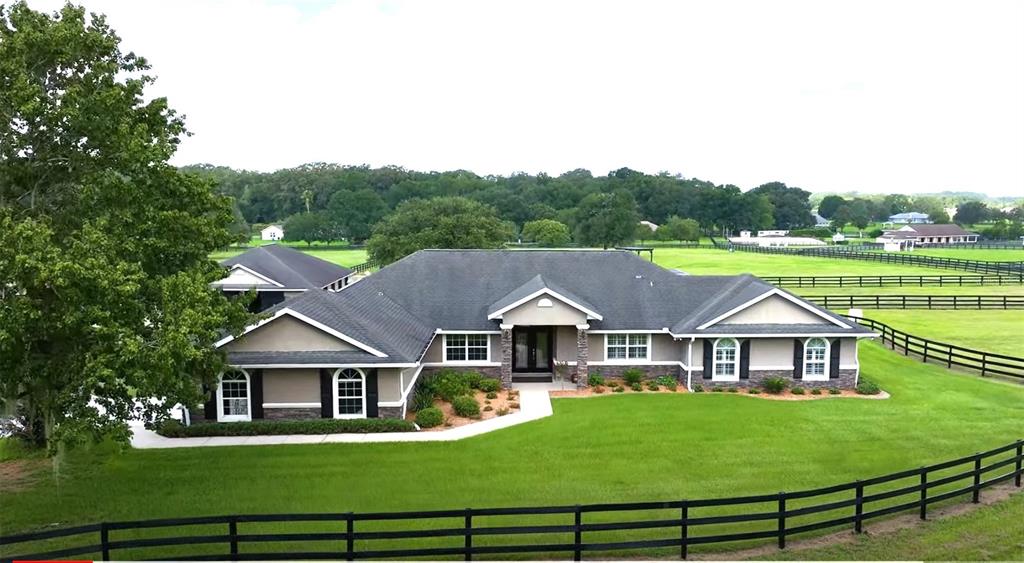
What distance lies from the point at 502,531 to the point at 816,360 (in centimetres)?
1857

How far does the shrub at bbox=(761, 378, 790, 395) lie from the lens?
82.9 ft

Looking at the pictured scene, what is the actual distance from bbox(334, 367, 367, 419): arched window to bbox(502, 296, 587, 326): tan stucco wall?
675 cm

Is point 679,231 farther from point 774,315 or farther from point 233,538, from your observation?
point 233,538

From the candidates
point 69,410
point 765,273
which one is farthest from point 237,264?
point 765,273

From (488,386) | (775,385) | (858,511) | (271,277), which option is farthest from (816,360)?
(271,277)

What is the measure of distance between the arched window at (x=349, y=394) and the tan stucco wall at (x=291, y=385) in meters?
0.68

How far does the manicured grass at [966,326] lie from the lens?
3403 centimetres

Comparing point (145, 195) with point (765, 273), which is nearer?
point (145, 195)

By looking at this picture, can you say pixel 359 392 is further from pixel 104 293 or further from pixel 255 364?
pixel 104 293

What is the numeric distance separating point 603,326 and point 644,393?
3.13 metres

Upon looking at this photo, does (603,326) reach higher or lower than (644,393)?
higher

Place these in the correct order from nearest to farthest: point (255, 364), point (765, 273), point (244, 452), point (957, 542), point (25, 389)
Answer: point (957, 542)
point (25, 389)
point (244, 452)
point (255, 364)
point (765, 273)

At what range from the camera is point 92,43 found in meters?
14.7

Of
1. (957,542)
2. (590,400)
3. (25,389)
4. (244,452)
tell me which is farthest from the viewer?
(590,400)
